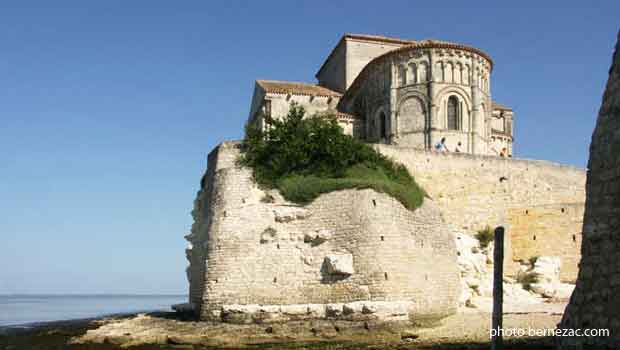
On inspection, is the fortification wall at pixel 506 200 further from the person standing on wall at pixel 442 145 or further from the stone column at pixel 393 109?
the stone column at pixel 393 109

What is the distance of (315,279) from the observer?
17172 mm

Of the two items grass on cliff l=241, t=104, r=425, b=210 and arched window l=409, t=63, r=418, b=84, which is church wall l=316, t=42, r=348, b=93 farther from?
grass on cliff l=241, t=104, r=425, b=210

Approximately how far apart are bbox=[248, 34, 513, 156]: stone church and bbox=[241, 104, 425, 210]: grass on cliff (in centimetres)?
898

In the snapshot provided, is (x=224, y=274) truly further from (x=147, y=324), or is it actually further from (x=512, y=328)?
(x=512, y=328)

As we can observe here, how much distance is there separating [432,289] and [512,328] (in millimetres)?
3810

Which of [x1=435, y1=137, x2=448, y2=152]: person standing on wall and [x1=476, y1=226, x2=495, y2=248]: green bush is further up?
[x1=435, y1=137, x2=448, y2=152]: person standing on wall

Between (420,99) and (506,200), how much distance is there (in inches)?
332

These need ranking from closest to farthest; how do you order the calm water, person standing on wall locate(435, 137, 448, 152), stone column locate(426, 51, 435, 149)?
1. person standing on wall locate(435, 137, 448, 152)
2. stone column locate(426, 51, 435, 149)
3. the calm water

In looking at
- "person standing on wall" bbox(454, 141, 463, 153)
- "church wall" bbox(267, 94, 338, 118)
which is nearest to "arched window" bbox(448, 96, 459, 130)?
"person standing on wall" bbox(454, 141, 463, 153)

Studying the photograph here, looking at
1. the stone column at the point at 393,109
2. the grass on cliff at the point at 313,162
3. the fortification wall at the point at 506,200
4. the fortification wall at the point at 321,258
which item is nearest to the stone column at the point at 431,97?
the stone column at the point at 393,109

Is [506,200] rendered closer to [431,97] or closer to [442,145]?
[442,145]

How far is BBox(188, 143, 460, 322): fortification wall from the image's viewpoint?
54.4ft

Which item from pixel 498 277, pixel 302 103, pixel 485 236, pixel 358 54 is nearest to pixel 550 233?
pixel 485 236

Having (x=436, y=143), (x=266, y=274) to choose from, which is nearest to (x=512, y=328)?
(x=266, y=274)
